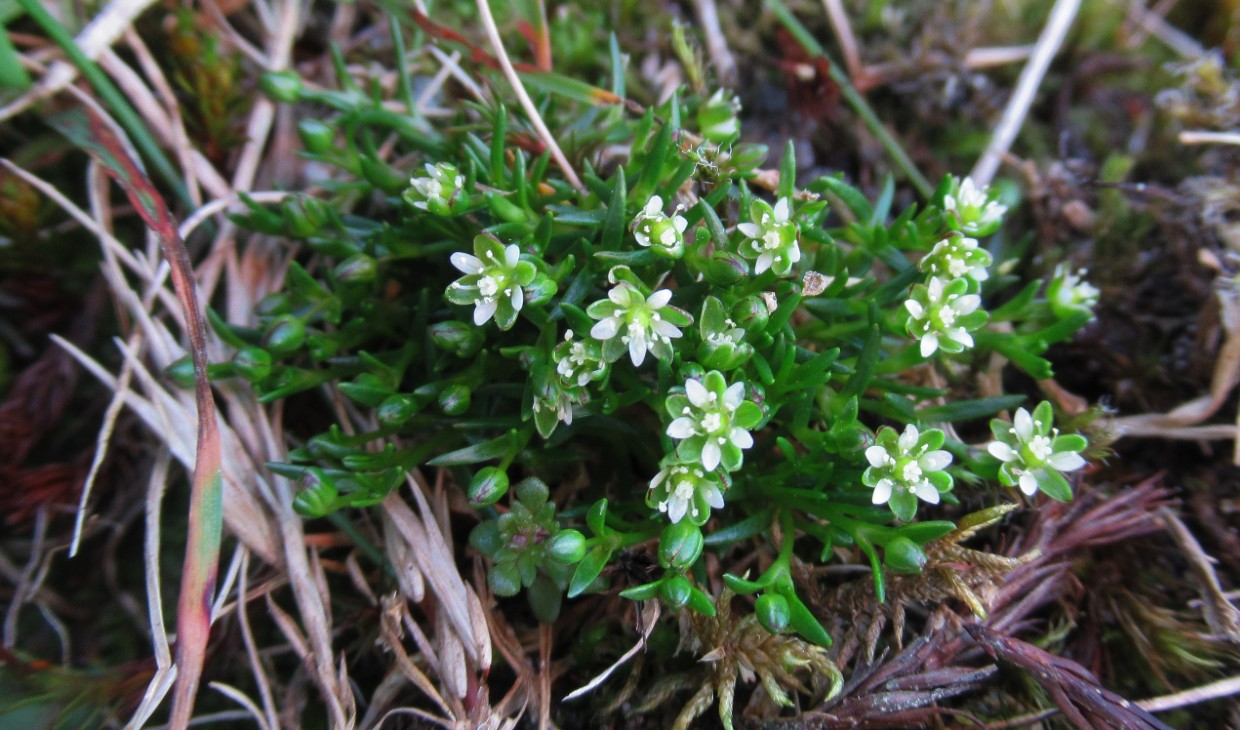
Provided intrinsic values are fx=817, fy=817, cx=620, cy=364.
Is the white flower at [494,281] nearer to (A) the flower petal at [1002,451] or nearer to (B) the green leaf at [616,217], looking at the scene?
(B) the green leaf at [616,217]

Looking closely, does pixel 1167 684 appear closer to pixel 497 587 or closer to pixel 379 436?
pixel 497 587

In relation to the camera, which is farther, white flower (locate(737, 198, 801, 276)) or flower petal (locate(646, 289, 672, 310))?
white flower (locate(737, 198, 801, 276))

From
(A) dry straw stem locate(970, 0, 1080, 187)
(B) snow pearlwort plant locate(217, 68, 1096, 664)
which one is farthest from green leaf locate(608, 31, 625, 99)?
(A) dry straw stem locate(970, 0, 1080, 187)

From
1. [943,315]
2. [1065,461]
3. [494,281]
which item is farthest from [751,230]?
[1065,461]

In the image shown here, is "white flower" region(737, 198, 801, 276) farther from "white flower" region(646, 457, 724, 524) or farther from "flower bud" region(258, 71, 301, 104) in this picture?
"flower bud" region(258, 71, 301, 104)

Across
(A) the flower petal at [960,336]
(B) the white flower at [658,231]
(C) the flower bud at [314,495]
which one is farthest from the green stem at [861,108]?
(C) the flower bud at [314,495]

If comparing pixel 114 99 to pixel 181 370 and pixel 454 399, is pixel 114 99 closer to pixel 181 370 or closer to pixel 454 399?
pixel 181 370
